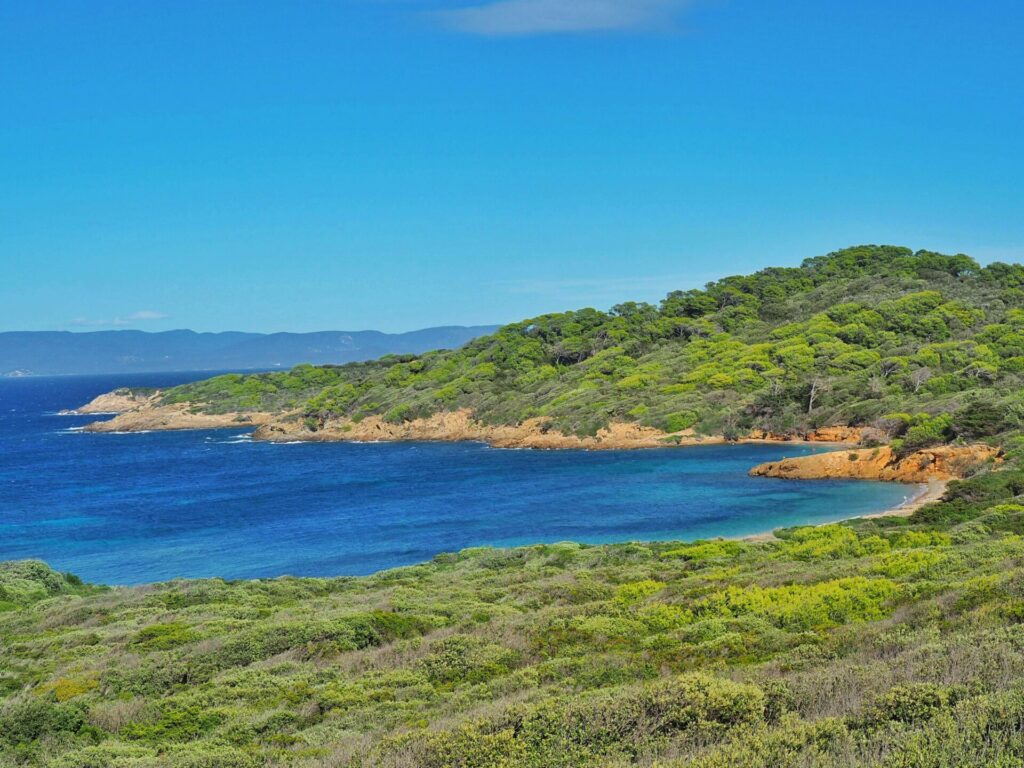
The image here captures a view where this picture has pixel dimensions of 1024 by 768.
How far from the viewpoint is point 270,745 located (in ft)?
35.1

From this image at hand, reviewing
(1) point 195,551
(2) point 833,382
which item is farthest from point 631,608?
(2) point 833,382

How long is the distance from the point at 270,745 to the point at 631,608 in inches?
357

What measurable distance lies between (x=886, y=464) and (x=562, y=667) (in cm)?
4633

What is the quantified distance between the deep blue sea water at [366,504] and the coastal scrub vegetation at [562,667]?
1595 cm

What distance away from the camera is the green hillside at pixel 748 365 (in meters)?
73.0

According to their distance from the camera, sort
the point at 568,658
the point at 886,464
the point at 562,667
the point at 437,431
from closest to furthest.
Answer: the point at 562,667 → the point at 568,658 → the point at 886,464 → the point at 437,431

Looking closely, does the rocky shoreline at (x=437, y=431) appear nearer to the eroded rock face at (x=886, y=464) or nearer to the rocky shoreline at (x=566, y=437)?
the rocky shoreline at (x=566, y=437)

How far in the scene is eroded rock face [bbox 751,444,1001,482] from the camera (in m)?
49.6

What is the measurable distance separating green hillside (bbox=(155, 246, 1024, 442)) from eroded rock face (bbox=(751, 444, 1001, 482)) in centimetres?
201

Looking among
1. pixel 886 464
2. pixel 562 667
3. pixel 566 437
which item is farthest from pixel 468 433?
pixel 562 667

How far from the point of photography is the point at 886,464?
5306cm

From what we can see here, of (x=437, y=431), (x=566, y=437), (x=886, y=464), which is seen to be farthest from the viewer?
(x=437, y=431)

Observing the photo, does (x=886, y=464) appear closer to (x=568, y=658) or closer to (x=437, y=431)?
(x=568, y=658)

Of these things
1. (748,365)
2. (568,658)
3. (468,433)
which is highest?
(748,365)
